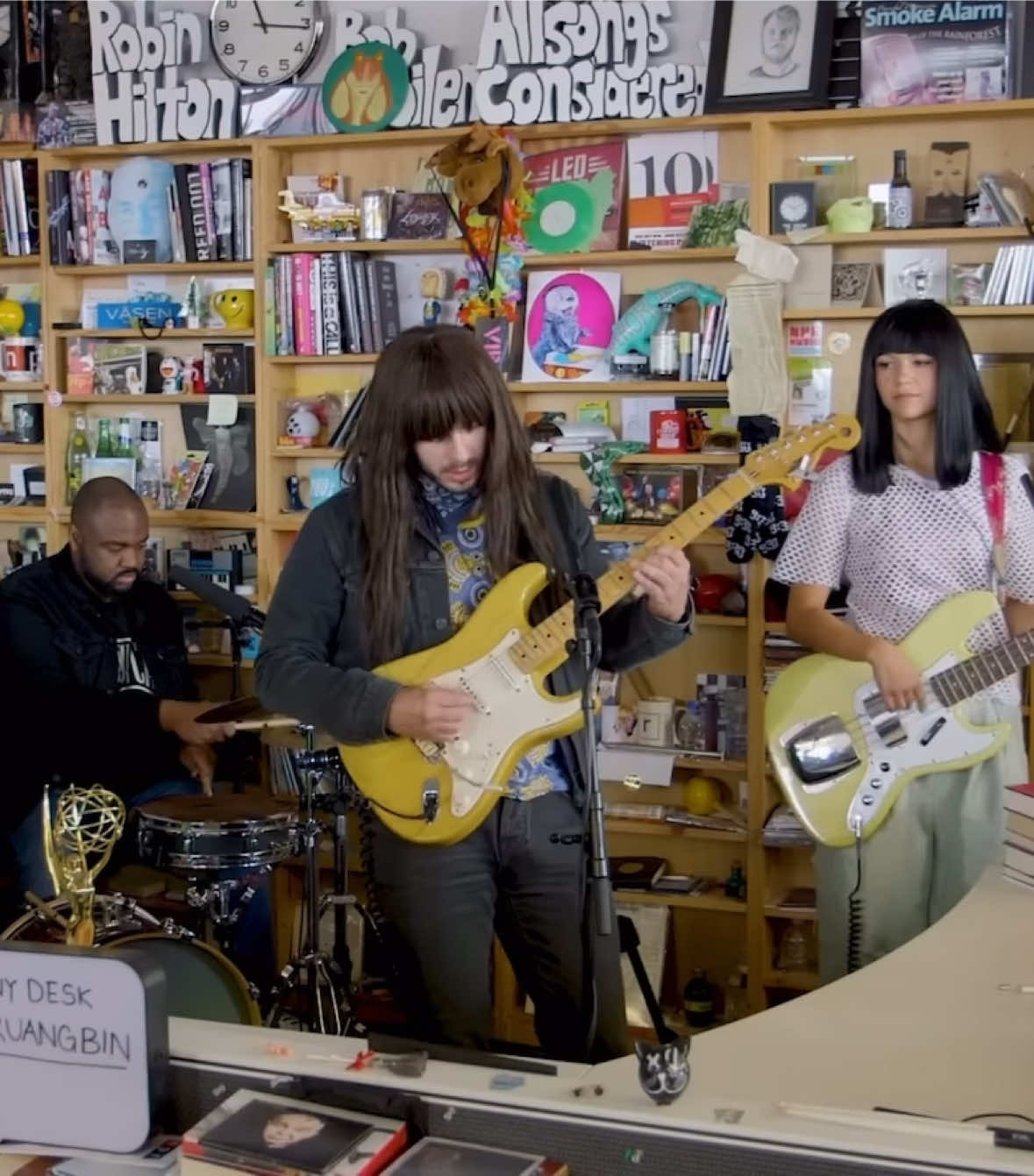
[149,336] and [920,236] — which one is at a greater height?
[920,236]

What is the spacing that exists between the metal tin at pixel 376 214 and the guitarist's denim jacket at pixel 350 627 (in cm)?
197

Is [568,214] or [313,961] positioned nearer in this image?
[313,961]

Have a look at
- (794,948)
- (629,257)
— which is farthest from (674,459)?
(794,948)

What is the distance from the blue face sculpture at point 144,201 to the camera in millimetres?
4246

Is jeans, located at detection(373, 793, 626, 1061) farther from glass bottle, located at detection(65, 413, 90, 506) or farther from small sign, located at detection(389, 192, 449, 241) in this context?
glass bottle, located at detection(65, 413, 90, 506)

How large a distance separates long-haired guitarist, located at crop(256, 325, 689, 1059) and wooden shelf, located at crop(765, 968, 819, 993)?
5.63 ft

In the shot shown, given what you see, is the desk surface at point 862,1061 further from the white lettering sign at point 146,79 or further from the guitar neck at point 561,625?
the white lettering sign at point 146,79

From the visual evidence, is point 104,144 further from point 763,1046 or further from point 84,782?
point 763,1046

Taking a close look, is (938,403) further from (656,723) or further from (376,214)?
(376,214)

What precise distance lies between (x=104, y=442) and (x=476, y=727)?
8.40 ft

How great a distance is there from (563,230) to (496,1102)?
116 inches

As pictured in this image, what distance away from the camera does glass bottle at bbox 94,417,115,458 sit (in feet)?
14.6

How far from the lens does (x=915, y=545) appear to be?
8.78 feet

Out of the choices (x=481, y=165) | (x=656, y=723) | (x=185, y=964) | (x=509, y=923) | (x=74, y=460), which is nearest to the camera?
(x=509, y=923)
